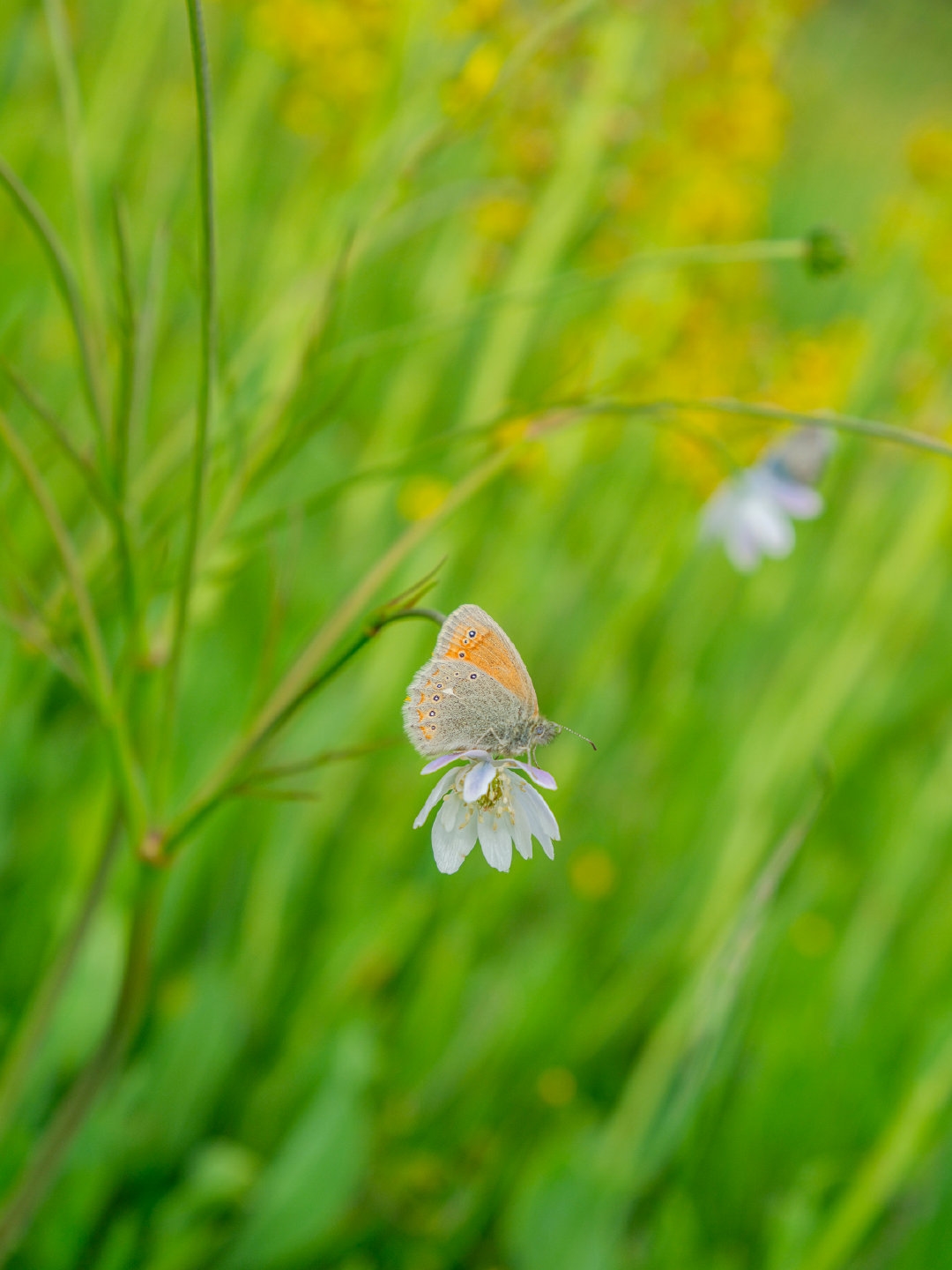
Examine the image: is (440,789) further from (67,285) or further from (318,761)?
(67,285)

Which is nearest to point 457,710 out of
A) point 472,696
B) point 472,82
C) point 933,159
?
point 472,696

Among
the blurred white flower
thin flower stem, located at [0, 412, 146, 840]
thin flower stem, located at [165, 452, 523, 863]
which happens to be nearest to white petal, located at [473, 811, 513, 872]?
thin flower stem, located at [165, 452, 523, 863]

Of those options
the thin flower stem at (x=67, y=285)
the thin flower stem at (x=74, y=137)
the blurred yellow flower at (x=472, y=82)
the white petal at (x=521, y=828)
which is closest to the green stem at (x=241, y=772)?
the white petal at (x=521, y=828)

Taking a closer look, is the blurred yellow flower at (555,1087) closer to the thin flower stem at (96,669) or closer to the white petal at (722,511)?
the white petal at (722,511)

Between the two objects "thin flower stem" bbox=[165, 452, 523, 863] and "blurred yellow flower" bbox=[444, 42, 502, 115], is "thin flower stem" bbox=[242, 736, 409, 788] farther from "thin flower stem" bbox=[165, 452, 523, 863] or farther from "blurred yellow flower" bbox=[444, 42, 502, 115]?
"blurred yellow flower" bbox=[444, 42, 502, 115]

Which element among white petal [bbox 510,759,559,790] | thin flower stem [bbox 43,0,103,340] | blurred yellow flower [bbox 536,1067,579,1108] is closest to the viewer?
white petal [bbox 510,759,559,790]

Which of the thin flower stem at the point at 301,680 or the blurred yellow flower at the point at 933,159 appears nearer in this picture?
the thin flower stem at the point at 301,680

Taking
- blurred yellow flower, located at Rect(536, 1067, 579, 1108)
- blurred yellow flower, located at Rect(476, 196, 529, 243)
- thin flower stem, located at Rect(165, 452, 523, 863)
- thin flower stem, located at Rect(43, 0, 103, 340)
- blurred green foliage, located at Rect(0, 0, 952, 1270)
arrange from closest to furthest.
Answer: thin flower stem, located at Rect(165, 452, 523, 863), thin flower stem, located at Rect(43, 0, 103, 340), blurred green foliage, located at Rect(0, 0, 952, 1270), blurred yellow flower, located at Rect(536, 1067, 579, 1108), blurred yellow flower, located at Rect(476, 196, 529, 243)

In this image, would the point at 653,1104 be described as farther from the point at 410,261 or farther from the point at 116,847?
the point at 410,261
